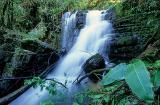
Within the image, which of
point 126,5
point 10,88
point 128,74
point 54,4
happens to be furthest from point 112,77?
point 54,4

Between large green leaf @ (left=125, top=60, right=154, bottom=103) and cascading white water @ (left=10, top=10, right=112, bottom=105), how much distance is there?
22.4ft

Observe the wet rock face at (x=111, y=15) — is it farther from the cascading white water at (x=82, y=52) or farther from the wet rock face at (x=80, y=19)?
the wet rock face at (x=80, y=19)

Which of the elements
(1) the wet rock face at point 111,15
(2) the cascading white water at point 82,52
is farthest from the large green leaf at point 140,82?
(1) the wet rock face at point 111,15

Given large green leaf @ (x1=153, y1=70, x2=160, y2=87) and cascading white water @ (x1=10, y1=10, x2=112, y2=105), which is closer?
large green leaf @ (x1=153, y1=70, x2=160, y2=87)

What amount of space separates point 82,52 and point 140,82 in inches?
371

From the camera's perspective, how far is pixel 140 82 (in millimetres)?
1131

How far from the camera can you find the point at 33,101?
26.2ft

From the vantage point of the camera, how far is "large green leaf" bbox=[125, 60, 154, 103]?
1121mm

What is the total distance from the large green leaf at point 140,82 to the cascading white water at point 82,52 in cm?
684

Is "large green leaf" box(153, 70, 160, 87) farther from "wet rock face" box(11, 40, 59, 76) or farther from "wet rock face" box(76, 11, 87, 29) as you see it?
"wet rock face" box(76, 11, 87, 29)

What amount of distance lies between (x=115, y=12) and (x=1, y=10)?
4.02 meters

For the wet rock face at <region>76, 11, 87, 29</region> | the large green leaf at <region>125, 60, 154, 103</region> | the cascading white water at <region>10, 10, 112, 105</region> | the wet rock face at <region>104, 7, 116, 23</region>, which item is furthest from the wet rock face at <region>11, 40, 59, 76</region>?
the large green leaf at <region>125, 60, 154, 103</region>

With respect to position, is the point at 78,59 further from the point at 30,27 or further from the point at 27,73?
the point at 30,27

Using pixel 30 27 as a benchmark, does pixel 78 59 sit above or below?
below
